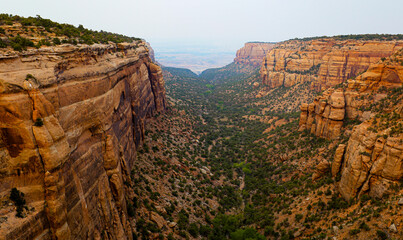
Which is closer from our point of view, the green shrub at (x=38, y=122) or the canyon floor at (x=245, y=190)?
the green shrub at (x=38, y=122)

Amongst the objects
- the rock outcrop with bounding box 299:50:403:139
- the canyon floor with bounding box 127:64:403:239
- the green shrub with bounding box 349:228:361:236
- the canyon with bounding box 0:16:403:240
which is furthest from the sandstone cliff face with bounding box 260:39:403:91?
the green shrub with bounding box 349:228:361:236

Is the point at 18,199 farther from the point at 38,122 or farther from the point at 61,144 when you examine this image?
the point at 38,122

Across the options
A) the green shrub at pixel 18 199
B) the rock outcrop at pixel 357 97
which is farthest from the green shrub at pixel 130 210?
the rock outcrop at pixel 357 97

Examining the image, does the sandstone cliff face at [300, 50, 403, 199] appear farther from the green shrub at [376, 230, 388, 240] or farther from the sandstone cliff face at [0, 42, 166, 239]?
the sandstone cliff face at [0, 42, 166, 239]

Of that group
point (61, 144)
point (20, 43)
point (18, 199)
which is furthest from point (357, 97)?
point (18, 199)

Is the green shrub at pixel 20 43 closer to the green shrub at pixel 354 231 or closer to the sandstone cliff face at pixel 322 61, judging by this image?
the green shrub at pixel 354 231

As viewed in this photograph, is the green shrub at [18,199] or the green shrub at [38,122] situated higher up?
the green shrub at [38,122]
